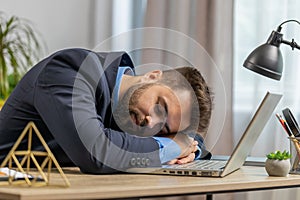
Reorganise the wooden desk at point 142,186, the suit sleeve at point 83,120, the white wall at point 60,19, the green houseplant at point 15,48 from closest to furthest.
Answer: the wooden desk at point 142,186, the suit sleeve at point 83,120, the green houseplant at point 15,48, the white wall at point 60,19

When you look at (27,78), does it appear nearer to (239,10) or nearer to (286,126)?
(286,126)

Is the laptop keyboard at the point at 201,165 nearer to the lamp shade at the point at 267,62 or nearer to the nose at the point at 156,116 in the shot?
the nose at the point at 156,116

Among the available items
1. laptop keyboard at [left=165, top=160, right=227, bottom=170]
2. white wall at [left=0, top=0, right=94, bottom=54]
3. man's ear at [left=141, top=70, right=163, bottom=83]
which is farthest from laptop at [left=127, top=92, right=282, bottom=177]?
white wall at [left=0, top=0, right=94, bottom=54]

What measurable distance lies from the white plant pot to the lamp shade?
0.75 feet

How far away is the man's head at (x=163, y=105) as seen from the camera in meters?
1.52

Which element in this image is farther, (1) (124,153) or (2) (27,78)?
(2) (27,78)

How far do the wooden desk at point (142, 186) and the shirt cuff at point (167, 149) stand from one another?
15 cm

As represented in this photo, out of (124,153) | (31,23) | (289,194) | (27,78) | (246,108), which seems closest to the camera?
(124,153)

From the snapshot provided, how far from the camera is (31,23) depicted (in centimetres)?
333

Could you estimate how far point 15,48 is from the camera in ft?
10.0

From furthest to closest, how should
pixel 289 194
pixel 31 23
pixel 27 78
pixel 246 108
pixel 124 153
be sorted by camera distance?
pixel 31 23
pixel 246 108
pixel 289 194
pixel 27 78
pixel 124 153

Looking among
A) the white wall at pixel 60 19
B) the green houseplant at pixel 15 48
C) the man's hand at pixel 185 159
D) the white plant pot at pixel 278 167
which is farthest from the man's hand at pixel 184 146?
the white wall at pixel 60 19

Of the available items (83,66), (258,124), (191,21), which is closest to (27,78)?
(83,66)

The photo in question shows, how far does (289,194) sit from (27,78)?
1.45 metres
